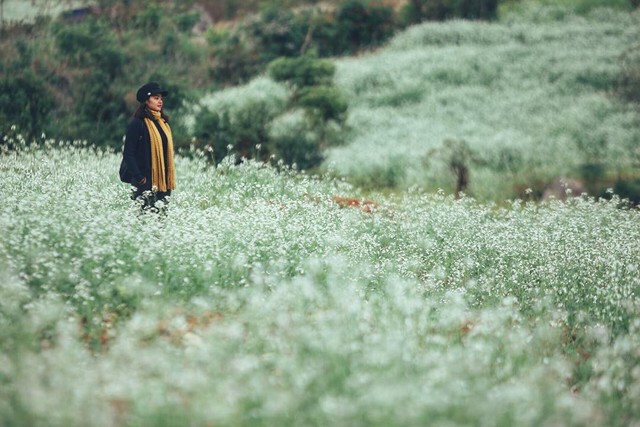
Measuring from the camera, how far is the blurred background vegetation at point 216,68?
55.3 feet

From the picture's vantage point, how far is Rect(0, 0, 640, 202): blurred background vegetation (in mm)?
16844

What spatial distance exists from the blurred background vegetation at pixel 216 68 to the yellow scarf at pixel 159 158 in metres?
4.59

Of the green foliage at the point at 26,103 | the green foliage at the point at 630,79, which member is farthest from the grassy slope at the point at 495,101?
the green foliage at the point at 26,103

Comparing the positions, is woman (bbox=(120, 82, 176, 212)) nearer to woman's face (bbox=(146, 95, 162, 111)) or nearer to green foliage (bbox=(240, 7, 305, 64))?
woman's face (bbox=(146, 95, 162, 111))

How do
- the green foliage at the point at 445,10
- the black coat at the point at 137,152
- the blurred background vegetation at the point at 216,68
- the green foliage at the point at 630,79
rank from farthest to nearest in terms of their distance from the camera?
the green foliage at the point at 445,10 < the green foliage at the point at 630,79 < the blurred background vegetation at the point at 216,68 < the black coat at the point at 137,152

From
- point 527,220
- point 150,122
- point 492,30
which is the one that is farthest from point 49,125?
point 492,30

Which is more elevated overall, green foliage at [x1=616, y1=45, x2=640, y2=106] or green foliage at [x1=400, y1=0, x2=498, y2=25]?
green foliage at [x1=400, y1=0, x2=498, y2=25]

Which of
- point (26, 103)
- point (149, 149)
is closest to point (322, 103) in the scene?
point (26, 103)

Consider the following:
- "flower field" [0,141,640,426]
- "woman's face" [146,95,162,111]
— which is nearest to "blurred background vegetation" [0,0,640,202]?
"woman's face" [146,95,162,111]

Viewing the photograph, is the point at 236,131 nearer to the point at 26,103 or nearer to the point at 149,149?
the point at 26,103

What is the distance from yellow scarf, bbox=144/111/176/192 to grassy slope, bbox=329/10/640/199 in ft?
27.6

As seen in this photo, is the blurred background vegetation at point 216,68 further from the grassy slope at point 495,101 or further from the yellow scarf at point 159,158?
the yellow scarf at point 159,158

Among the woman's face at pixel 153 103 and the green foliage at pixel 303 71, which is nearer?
the woman's face at pixel 153 103

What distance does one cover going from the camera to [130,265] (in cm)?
605
